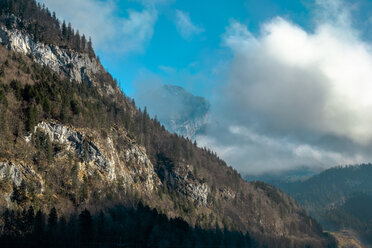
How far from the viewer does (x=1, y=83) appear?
180 metres

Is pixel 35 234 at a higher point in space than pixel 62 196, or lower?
lower

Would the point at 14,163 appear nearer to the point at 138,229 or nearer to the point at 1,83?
the point at 1,83

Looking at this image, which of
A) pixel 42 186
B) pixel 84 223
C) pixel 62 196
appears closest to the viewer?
pixel 84 223

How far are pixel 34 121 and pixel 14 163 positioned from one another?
32.9 m

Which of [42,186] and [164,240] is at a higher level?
[42,186]

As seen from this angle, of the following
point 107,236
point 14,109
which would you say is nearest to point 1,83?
point 14,109

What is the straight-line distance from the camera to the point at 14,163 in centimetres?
14775

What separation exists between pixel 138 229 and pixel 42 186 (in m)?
54.9

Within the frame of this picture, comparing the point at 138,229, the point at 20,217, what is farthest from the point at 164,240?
the point at 20,217

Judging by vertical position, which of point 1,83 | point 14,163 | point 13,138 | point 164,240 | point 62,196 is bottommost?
point 164,240

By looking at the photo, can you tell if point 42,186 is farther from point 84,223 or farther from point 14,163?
point 84,223

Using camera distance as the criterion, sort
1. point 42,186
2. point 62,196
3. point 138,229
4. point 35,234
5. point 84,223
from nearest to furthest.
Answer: point 35,234
point 84,223
point 42,186
point 62,196
point 138,229

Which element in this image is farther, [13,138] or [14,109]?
[14,109]

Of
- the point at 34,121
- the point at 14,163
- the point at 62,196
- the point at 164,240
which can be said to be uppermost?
the point at 34,121
